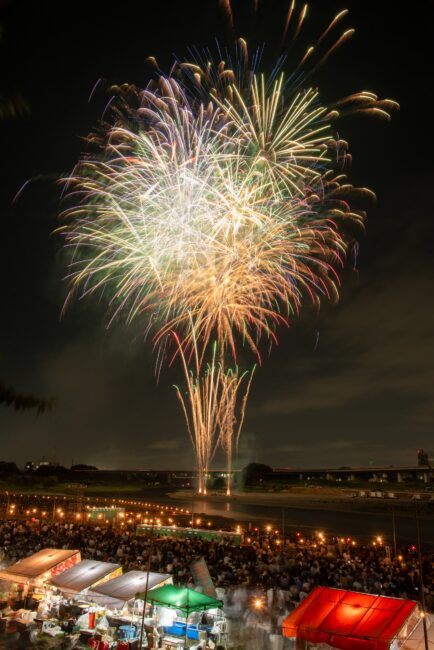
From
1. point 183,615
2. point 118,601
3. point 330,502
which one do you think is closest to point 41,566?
point 118,601

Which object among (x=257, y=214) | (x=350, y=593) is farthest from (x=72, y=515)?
(x=350, y=593)

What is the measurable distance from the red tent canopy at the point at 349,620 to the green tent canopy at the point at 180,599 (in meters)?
2.11

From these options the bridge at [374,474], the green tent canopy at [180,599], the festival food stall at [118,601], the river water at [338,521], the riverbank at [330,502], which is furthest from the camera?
the bridge at [374,474]

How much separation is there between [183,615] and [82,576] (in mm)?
3169

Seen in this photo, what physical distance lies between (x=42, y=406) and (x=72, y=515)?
113 ft

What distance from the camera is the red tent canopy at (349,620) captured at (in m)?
9.19

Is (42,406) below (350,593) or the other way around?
the other way around

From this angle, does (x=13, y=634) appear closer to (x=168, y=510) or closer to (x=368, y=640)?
(x=368, y=640)

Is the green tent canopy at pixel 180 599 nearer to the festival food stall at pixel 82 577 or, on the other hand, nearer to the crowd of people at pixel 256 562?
the crowd of people at pixel 256 562

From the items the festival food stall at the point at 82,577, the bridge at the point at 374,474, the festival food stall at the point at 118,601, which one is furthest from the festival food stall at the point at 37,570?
the bridge at the point at 374,474

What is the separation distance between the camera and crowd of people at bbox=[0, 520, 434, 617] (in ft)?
49.3

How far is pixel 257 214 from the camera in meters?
21.4

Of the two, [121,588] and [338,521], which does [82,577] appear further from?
[338,521]

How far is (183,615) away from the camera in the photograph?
12438 millimetres
